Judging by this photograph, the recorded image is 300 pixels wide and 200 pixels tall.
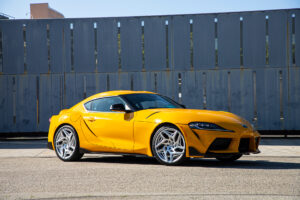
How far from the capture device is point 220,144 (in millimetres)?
7316

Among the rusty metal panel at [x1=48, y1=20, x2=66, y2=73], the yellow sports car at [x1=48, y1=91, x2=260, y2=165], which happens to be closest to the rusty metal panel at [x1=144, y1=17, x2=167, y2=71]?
the rusty metal panel at [x1=48, y1=20, x2=66, y2=73]

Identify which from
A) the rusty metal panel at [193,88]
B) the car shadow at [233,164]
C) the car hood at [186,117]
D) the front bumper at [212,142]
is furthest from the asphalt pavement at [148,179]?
the rusty metal panel at [193,88]

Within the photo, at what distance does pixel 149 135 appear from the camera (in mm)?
7754

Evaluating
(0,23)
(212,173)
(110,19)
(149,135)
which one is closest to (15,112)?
(0,23)

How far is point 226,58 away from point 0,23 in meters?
8.21

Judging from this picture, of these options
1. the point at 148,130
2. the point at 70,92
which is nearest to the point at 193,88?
the point at 70,92

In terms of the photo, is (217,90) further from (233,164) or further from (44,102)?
(233,164)

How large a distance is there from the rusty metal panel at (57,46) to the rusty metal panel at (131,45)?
2177 mm

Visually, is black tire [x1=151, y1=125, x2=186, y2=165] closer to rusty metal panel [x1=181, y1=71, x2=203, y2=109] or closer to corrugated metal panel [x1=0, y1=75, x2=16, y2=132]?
rusty metal panel [x1=181, y1=71, x2=203, y2=109]

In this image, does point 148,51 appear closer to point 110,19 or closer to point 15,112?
point 110,19

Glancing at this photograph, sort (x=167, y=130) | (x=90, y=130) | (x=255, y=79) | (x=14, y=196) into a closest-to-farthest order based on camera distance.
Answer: (x=14, y=196)
(x=167, y=130)
(x=90, y=130)
(x=255, y=79)

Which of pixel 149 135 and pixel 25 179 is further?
pixel 149 135

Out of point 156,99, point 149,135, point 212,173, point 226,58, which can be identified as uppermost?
point 226,58

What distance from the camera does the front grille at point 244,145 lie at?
7418mm
